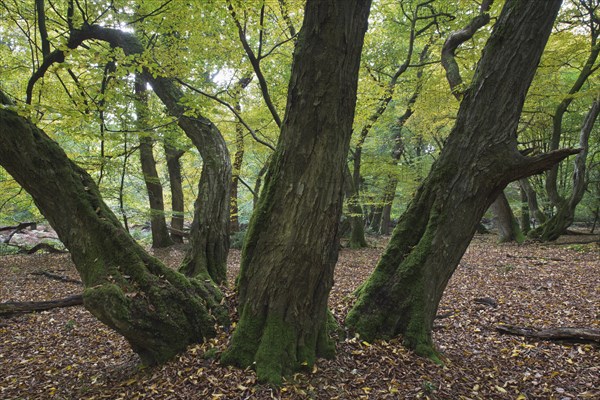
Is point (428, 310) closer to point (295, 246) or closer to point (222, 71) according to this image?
point (295, 246)

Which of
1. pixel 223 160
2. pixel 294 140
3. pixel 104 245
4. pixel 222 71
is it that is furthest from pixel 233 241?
pixel 294 140

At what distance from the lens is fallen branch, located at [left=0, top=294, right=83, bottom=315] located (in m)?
4.47

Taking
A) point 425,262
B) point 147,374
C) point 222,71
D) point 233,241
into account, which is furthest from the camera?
point 233,241

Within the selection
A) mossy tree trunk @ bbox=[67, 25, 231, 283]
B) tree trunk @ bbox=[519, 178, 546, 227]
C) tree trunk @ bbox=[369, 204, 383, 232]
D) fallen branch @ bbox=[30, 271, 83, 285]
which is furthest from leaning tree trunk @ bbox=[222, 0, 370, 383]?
tree trunk @ bbox=[369, 204, 383, 232]

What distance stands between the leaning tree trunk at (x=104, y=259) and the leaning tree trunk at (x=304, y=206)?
60 cm

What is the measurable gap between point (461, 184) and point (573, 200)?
10.8 metres

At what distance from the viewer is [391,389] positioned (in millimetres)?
2795

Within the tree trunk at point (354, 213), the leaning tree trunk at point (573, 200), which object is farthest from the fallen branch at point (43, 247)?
the leaning tree trunk at point (573, 200)

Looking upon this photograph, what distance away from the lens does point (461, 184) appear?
326cm

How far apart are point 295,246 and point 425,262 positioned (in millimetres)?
1396

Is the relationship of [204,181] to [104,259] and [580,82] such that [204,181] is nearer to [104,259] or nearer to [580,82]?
[104,259]

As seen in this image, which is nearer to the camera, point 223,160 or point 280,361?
point 280,361

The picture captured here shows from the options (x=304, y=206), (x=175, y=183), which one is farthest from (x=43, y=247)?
(x=304, y=206)

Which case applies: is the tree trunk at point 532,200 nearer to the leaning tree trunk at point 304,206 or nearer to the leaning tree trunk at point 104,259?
the leaning tree trunk at point 304,206
